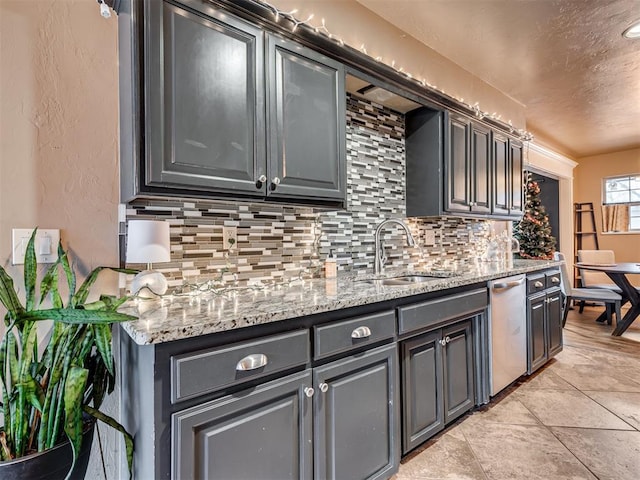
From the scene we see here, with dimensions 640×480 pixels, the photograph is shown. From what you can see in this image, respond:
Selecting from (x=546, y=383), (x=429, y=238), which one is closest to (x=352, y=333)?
(x=429, y=238)

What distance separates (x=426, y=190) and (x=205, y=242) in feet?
5.72

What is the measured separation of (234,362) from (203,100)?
3.27 feet

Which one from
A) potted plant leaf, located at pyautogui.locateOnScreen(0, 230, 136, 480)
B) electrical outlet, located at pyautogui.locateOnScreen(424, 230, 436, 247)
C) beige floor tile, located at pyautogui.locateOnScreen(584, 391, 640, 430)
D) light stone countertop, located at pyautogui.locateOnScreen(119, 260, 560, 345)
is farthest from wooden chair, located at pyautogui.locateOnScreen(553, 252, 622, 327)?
potted plant leaf, located at pyautogui.locateOnScreen(0, 230, 136, 480)

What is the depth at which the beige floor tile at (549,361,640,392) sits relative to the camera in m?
2.74

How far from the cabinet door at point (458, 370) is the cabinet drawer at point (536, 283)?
98 cm

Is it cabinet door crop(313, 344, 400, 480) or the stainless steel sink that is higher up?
the stainless steel sink

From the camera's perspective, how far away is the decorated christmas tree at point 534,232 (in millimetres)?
5309

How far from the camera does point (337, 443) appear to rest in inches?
53.6

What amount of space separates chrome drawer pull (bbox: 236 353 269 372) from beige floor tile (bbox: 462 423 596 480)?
1.41 m

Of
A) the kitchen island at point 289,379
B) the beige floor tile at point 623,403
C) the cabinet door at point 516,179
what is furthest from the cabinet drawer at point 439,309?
the cabinet door at point 516,179

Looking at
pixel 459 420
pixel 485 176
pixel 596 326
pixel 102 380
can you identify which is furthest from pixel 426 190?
pixel 596 326

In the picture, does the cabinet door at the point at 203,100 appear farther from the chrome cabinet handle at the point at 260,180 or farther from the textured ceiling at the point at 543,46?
the textured ceiling at the point at 543,46

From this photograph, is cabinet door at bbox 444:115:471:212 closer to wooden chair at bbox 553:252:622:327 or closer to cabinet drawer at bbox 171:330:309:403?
cabinet drawer at bbox 171:330:309:403

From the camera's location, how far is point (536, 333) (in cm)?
288
